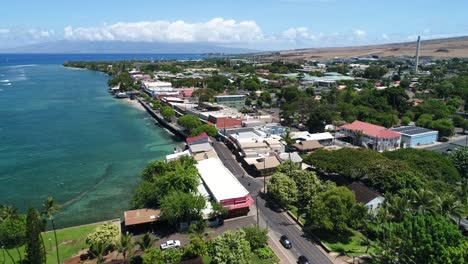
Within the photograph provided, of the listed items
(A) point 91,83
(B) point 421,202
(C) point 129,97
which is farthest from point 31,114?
(B) point 421,202

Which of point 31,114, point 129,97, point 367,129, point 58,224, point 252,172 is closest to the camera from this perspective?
point 58,224

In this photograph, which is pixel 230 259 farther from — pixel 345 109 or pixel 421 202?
pixel 345 109

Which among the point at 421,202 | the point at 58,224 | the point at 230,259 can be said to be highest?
the point at 421,202

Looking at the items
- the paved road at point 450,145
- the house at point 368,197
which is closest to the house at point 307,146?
the house at point 368,197

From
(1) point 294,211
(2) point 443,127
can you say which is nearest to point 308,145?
(1) point 294,211

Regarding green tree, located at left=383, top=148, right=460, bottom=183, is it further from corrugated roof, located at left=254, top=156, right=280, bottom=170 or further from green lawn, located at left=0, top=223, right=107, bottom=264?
green lawn, located at left=0, top=223, right=107, bottom=264

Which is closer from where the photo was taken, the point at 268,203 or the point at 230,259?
the point at 230,259

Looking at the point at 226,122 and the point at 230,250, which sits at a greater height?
the point at 226,122

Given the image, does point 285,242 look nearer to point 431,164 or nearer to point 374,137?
point 431,164
